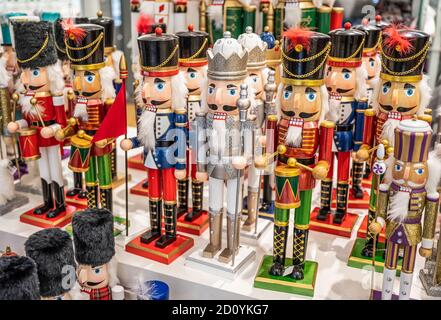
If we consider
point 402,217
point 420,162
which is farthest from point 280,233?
point 420,162

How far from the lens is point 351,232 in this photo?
320 centimetres

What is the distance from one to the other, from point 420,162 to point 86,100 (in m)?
1.82

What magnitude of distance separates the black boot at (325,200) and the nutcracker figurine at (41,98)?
5.47 ft

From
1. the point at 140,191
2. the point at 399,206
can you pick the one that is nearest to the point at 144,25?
the point at 140,191

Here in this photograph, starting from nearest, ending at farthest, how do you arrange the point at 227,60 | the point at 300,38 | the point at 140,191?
the point at 300,38 < the point at 227,60 < the point at 140,191

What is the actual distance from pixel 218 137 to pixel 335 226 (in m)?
1.15

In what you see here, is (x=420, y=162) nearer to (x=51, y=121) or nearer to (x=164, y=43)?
(x=164, y=43)

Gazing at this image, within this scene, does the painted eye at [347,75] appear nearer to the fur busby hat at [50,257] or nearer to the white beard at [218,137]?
the white beard at [218,137]

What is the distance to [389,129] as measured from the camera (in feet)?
8.44

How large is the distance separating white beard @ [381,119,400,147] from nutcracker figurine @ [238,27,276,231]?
58 cm

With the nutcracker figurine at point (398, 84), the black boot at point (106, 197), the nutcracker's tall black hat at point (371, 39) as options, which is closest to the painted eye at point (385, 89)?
the nutcracker figurine at point (398, 84)

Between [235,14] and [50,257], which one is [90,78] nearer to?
[50,257]

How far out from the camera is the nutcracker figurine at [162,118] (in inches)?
101

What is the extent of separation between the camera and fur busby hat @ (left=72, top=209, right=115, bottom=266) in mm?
2479
